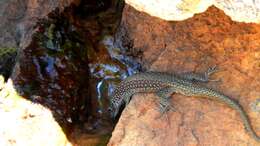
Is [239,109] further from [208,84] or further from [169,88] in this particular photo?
[169,88]

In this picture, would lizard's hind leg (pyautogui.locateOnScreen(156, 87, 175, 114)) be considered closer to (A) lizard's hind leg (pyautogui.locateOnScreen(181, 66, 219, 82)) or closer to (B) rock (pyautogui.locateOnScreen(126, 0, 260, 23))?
(A) lizard's hind leg (pyautogui.locateOnScreen(181, 66, 219, 82))

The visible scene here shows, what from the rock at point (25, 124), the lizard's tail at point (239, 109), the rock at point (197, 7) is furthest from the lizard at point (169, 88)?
the rock at point (197, 7)

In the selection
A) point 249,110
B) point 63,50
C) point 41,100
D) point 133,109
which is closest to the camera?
point 249,110

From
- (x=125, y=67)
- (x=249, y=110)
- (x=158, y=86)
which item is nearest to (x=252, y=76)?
(x=249, y=110)

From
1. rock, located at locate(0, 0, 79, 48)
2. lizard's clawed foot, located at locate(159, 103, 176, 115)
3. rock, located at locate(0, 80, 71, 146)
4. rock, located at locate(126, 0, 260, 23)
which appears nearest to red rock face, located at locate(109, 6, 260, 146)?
lizard's clawed foot, located at locate(159, 103, 176, 115)

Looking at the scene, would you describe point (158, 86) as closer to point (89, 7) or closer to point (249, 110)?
point (249, 110)

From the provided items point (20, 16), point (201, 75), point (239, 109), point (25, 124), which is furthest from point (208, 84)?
point (20, 16)
